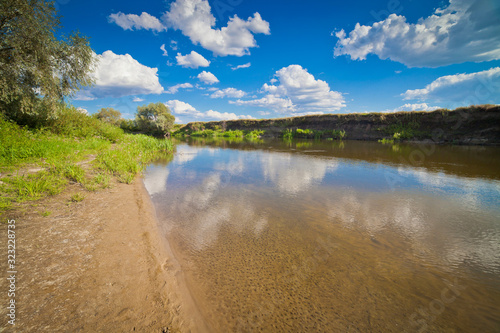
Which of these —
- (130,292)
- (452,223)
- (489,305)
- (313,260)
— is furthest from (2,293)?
(452,223)

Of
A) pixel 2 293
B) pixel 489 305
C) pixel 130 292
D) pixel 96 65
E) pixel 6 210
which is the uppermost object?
pixel 96 65

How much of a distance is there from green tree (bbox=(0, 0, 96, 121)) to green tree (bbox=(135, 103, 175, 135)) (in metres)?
34.0

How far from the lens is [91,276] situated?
114 inches

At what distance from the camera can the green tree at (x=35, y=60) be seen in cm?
996

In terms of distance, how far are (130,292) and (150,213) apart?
330 cm

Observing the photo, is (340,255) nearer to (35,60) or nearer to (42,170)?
(42,170)

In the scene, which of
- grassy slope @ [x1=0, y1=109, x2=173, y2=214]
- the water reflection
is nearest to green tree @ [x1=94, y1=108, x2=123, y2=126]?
grassy slope @ [x1=0, y1=109, x2=173, y2=214]

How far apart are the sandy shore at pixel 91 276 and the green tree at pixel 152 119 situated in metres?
46.3

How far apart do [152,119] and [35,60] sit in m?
40.0

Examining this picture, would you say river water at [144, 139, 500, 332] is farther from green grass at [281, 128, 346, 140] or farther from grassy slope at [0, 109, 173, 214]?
green grass at [281, 128, 346, 140]

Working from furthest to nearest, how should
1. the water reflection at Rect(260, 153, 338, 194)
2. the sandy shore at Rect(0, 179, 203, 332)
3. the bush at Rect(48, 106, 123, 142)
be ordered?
the bush at Rect(48, 106, 123, 142)
the water reflection at Rect(260, 153, 338, 194)
the sandy shore at Rect(0, 179, 203, 332)

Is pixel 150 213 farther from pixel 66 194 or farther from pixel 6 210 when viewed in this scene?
pixel 6 210

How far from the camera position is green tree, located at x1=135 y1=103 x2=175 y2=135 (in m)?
46.7

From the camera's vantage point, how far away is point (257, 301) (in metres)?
2.87
